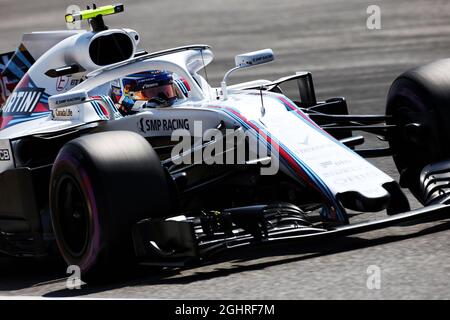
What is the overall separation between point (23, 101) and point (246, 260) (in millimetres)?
2623

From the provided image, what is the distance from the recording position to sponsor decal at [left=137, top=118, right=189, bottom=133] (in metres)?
7.91

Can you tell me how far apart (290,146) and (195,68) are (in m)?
1.69

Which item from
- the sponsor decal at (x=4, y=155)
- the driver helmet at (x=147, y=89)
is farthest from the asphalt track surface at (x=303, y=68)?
the driver helmet at (x=147, y=89)

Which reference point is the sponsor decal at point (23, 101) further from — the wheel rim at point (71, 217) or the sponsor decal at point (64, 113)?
the wheel rim at point (71, 217)

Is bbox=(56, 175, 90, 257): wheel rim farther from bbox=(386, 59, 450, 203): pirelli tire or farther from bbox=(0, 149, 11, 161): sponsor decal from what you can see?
bbox=(386, 59, 450, 203): pirelli tire

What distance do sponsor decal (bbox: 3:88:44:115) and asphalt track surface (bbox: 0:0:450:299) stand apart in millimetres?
1128

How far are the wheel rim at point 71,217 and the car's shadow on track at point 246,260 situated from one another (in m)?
0.33

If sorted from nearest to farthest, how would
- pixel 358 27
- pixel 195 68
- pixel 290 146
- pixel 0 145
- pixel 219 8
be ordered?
1. pixel 290 146
2. pixel 0 145
3. pixel 195 68
4. pixel 358 27
5. pixel 219 8

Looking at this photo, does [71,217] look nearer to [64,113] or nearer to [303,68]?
[64,113]

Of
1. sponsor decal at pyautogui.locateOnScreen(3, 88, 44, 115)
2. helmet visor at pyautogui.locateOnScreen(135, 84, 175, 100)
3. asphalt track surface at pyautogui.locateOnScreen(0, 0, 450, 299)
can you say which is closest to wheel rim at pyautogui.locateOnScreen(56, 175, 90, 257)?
asphalt track surface at pyautogui.locateOnScreen(0, 0, 450, 299)

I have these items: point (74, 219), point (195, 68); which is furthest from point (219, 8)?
point (74, 219)

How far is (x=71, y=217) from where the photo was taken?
724 centimetres
